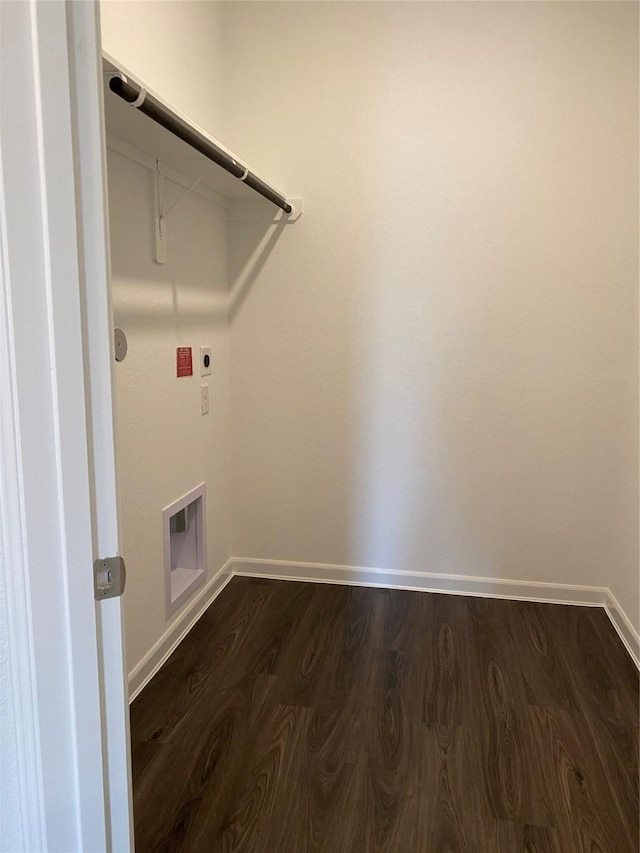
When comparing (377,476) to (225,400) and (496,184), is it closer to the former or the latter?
(225,400)

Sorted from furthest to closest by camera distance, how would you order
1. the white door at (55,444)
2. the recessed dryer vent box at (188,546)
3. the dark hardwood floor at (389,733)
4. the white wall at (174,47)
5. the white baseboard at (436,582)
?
the white baseboard at (436,582), the recessed dryer vent box at (188,546), the white wall at (174,47), the dark hardwood floor at (389,733), the white door at (55,444)

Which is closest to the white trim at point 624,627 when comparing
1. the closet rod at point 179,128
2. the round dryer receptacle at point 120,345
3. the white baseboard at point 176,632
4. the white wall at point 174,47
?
the white baseboard at point 176,632

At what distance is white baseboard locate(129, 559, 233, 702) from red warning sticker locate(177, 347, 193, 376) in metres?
0.99

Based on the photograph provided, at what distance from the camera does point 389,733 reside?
74.6 inches

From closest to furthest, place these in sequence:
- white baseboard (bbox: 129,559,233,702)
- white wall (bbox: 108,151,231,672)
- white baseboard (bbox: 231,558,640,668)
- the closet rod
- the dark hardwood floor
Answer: the closet rod, the dark hardwood floor, white wall (bbox: 108,151,231,672), white baseboard (bbox: 129,559,233,702), white baseboard (bbox: 231,558,640,668)

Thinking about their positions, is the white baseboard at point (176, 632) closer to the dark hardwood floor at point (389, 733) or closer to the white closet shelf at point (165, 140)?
the dark hardwood floor at point (389, 733)

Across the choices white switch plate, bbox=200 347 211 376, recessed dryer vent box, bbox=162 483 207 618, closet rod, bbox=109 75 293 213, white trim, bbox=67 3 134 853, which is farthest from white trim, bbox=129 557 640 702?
closet rod, bbox=109 75 293 213

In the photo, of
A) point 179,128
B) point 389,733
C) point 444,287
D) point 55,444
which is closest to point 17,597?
point 55,444

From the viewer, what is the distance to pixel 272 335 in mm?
2828

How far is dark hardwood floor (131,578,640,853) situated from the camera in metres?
1.55

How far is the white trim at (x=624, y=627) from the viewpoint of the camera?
7.65 ft

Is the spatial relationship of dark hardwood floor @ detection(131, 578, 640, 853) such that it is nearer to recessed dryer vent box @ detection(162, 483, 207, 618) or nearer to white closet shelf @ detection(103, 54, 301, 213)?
recessed dryer vent box @ detection(162, 483, 207, 618)

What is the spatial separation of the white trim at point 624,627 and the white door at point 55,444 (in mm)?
2147

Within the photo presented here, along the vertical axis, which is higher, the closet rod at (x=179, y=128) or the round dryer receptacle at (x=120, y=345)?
the closet rod at (x=179, y=128)
